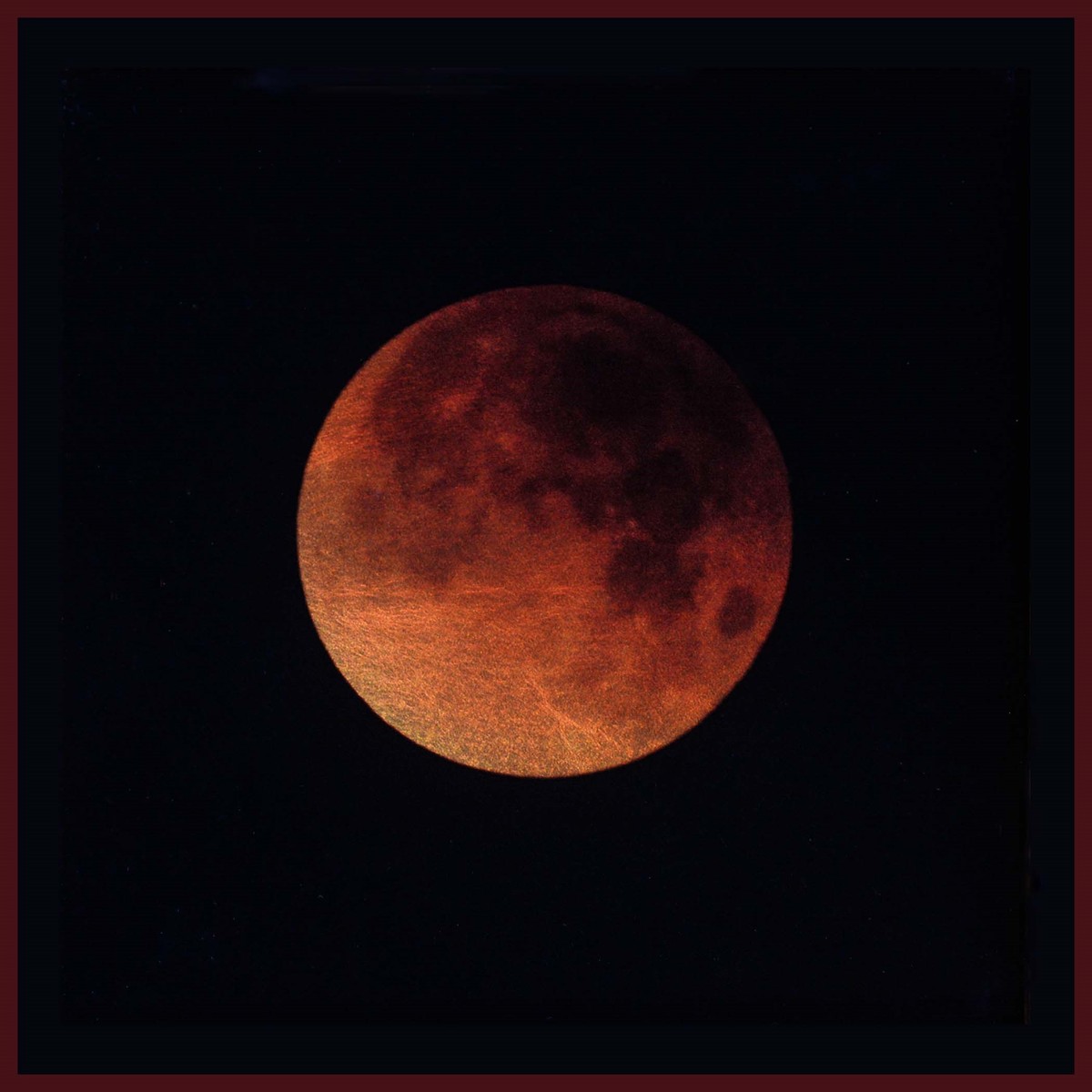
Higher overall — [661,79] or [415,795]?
[661,79]

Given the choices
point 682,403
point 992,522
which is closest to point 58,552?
point 682,403

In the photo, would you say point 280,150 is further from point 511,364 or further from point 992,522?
point 992,522

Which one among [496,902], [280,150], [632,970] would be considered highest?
[280,150]

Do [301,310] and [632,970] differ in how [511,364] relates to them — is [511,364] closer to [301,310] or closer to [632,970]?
[301,310]
